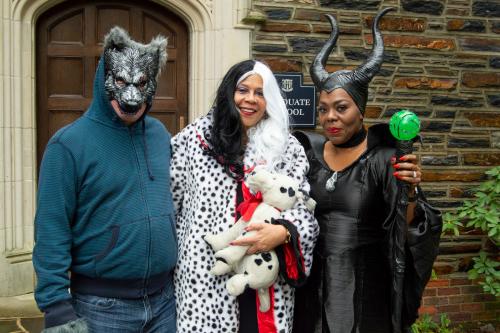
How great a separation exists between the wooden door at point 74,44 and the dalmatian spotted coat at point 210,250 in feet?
9.54

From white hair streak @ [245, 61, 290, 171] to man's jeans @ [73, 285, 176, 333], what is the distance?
797 millimetres

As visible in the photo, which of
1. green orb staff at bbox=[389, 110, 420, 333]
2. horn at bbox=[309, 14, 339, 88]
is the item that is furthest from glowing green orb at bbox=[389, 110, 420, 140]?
horn at bbox=[309, 14, 339, 88]

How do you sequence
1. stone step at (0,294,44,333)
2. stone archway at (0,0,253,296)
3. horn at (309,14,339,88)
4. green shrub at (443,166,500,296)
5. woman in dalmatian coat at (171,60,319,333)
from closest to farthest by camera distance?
1. woman in dalmatian coat at (171,60,319,333)
2. horn at (309,14,339,88)
3. stone step at (0,294,44,333)
4. stone archway at (0,0,253,296)
5. green shrub at (443,166,500,296)

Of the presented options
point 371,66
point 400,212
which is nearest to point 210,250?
point 400,212

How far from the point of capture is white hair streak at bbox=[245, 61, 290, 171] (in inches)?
97.9

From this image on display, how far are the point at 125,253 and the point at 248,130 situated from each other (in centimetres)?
79

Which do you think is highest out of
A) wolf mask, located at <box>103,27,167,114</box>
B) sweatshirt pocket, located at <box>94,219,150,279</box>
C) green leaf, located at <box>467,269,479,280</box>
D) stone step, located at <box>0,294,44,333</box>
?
wolf mask, located at <box>103,27,167,114</box>

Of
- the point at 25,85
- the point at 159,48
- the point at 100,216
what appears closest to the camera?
the point at 100,216

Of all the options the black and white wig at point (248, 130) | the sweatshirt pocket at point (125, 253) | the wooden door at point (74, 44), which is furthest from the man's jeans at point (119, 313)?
the wooden door at point (74, 44)

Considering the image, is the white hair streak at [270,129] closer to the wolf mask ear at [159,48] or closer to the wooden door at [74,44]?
the wolf mask ear at [159,48]

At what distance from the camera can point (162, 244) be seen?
7.68 ft

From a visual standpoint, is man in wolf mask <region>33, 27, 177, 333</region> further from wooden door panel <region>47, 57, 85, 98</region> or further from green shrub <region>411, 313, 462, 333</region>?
green shrub <region>411, 313, 462, 333</region>

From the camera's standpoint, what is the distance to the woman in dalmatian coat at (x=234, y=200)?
2414 mm

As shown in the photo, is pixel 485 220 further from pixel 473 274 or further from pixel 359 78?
pixel 359 78
